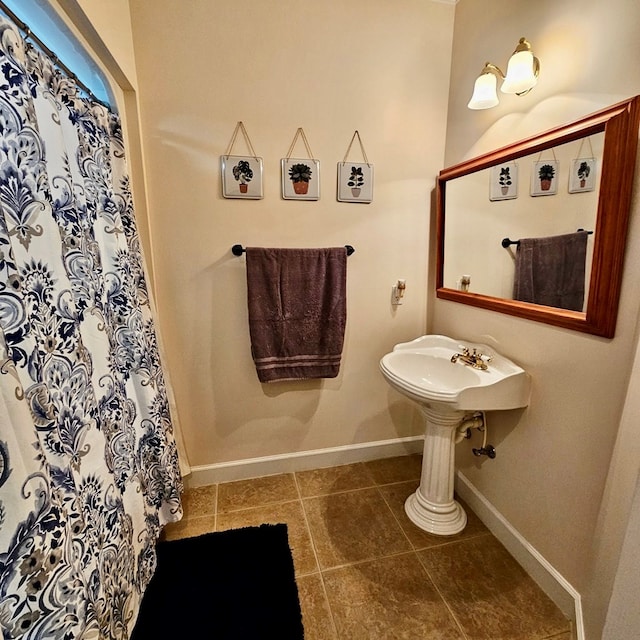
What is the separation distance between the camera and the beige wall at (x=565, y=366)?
0.91 metres

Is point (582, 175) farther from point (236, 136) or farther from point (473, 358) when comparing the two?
point (236, 136)

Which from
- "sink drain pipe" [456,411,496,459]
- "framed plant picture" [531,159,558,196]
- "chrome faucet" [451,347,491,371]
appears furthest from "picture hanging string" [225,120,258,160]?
"sink drain pipe" [456,411,496,459]

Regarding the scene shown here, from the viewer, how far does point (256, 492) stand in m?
1.74

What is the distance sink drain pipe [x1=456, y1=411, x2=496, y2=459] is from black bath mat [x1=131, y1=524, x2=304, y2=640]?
3.13 feet

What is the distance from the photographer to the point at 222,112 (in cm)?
146

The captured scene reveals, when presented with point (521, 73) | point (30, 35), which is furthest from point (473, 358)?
point (30, 35)

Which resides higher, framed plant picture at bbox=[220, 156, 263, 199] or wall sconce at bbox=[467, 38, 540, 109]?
wall sconce at bbox=[467, 38, 540, 109]

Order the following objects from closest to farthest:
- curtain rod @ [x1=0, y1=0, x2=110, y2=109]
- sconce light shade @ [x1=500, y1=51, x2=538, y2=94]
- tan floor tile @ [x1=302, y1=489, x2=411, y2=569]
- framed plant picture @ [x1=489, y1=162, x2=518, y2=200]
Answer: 1. curtain rod @ [x1=0, y1=0, x2=110, y2=109]
2. sconce light shade @ [x1=500, y1=51, x2=538, y2=94]
3. framed plant picture @ [x1=489, y1=162, x2=518, y2=200]
4. tan floor tile @ [x1=302, y1=489, x2=411, y2=569]

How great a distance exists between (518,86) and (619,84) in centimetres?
34

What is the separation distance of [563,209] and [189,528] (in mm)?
2062

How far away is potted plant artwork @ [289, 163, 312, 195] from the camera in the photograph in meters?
1.56

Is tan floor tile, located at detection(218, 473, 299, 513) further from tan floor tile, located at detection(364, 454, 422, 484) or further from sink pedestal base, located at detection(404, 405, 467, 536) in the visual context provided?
sink pedestal base, located at detection(404, 405, 467, 536)

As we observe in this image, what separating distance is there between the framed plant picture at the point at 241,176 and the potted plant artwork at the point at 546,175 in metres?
1.17

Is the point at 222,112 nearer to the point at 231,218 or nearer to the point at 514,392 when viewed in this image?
the point at 231,218
